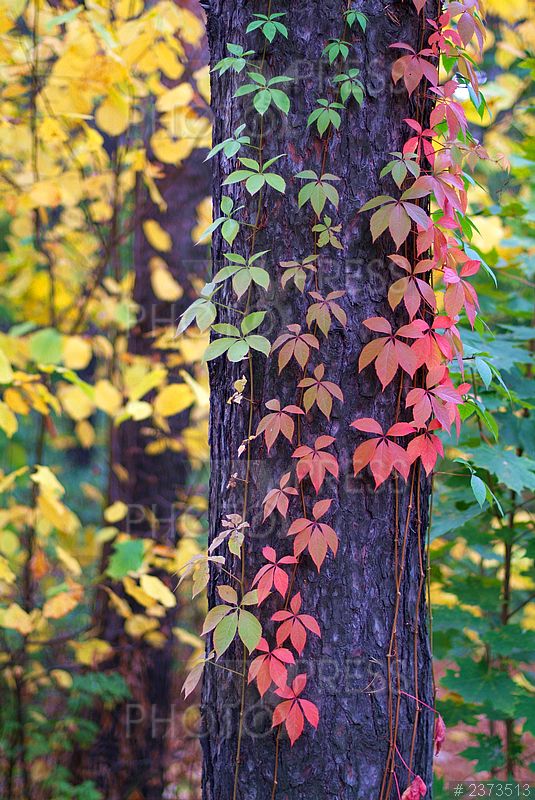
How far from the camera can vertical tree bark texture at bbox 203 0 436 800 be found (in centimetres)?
141

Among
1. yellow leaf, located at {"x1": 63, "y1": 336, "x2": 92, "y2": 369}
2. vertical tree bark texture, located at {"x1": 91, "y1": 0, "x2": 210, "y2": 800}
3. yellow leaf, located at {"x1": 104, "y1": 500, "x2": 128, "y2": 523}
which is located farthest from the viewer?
vertical tree bark texture, located at {"x1": 91, "y1": 0, "x2": 210, "y2": 800}

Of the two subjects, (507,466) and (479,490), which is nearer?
(479,490)

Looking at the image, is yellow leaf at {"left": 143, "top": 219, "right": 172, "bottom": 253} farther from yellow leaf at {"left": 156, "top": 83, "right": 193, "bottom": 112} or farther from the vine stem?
the vine stem

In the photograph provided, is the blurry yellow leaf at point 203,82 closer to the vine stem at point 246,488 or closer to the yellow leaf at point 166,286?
the yellow leaf at point 166,286

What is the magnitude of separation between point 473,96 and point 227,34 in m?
0.54

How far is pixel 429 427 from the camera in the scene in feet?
4.72

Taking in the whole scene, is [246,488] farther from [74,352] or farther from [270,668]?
[74,352]

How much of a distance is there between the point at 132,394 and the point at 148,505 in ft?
3.25

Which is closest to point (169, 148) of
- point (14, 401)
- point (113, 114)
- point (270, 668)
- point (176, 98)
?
point (176, 98)

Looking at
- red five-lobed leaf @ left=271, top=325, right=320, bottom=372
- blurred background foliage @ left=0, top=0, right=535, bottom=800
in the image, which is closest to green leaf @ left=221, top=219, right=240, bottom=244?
red five-lobed leaf @ left=271, top=325, right=320, bottom=372

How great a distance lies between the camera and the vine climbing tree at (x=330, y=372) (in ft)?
4.58

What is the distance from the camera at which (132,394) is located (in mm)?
2654

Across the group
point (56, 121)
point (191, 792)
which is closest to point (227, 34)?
point (56, 121)

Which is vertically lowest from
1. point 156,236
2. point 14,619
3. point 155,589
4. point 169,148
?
point 14,619
